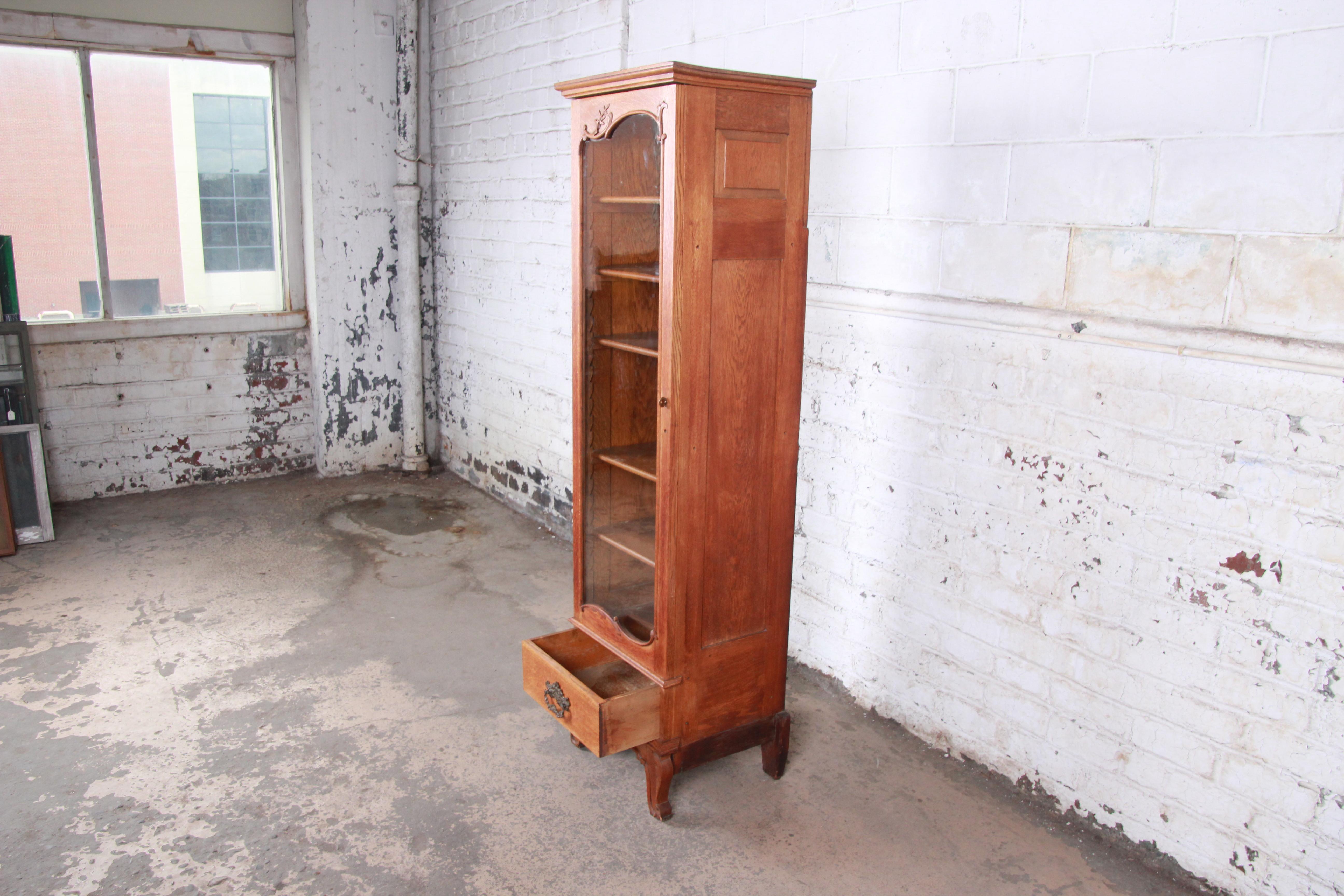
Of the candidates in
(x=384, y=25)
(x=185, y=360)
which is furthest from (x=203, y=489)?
(x=384, y=25)

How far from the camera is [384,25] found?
521cm

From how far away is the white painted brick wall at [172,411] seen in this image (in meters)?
4.88

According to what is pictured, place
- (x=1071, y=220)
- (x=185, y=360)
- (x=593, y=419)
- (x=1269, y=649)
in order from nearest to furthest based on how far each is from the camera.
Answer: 1. (x=1269, y=649)
2. (x=1071, y=220)
3. (x=593, y=419)
4. (x=185, y=360)

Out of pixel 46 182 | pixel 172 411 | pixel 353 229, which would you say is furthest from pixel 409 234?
pixel 46 182

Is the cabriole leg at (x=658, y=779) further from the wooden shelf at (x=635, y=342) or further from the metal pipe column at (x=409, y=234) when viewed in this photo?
the metal pipe column at (x=409, y=234)

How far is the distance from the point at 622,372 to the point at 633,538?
47 cm

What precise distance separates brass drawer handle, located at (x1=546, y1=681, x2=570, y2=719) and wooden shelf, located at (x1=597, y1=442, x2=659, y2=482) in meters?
0.62

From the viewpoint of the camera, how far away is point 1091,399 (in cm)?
230

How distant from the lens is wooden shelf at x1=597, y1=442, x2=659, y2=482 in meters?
2.53

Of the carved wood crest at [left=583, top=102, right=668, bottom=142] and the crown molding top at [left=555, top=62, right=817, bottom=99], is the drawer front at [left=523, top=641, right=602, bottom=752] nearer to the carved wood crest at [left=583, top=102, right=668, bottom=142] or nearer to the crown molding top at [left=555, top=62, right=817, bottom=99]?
the carved wood crest at [left=583, top=102, right=668, bottom=142]

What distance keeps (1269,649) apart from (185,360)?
202 inches

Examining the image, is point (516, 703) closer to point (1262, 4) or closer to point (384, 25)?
point (1262, 4)

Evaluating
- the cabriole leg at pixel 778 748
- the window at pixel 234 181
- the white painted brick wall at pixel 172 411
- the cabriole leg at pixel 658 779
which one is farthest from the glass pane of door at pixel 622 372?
the window at pixel 234 181

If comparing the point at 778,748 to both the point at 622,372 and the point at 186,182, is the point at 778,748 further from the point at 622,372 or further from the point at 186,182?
the point at 186,182
